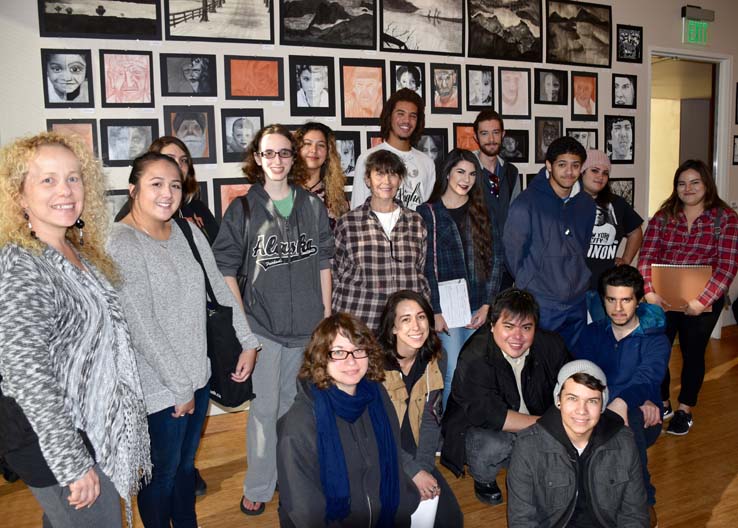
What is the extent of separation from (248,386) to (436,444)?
2.67 ft

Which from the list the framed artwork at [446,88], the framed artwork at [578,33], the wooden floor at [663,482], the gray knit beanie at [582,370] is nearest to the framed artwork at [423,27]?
the framed artwork at [446,88]

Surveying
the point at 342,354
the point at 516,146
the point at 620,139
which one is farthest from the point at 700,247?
the point at 342,354

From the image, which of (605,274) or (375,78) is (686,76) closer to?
(375,78)

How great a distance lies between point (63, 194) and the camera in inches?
62.8

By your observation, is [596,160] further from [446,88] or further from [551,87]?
[551,87]

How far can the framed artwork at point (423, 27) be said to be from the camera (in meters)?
4.73

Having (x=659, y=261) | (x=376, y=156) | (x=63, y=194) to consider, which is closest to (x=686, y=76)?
(x=659, y=261)

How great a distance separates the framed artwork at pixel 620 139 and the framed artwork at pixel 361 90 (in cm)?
242

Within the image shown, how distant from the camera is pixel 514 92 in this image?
17.7 feet

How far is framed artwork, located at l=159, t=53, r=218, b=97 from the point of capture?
4.04 metres

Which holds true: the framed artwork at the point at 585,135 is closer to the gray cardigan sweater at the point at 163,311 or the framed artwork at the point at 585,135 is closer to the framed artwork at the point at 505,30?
the framed artwork at the point at 505,30

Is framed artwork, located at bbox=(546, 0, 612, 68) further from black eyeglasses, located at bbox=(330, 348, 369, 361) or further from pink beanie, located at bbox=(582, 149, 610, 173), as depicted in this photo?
black eyeglasses, located at bbox=(330, 348, 369, 361)

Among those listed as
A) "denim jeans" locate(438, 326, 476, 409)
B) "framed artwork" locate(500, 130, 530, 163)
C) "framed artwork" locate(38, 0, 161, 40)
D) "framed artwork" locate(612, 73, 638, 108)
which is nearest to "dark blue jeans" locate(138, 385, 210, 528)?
"denim jeans" locate(438, 326, 476, 409)

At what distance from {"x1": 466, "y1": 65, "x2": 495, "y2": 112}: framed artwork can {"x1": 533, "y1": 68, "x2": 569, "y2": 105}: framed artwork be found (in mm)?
497
